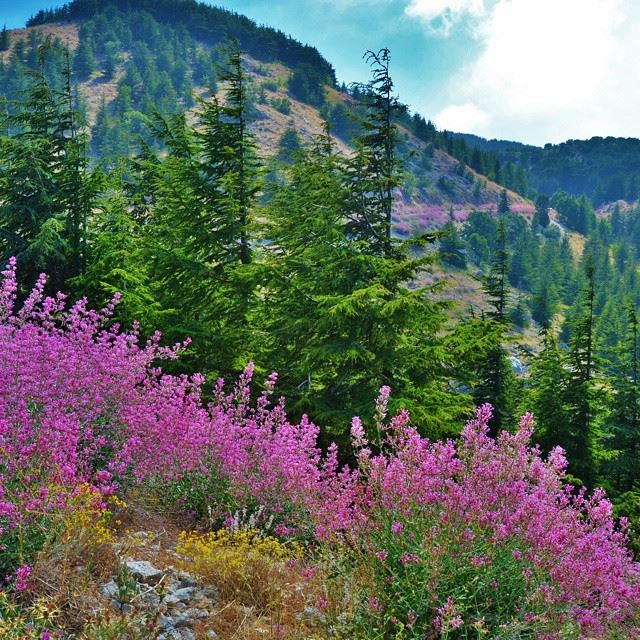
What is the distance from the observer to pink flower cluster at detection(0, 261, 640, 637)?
11.0 feet

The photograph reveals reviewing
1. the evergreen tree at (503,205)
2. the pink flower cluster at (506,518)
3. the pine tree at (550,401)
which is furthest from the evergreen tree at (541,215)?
the pink flower cluster at (506,518)

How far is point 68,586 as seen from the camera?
324 centimetres

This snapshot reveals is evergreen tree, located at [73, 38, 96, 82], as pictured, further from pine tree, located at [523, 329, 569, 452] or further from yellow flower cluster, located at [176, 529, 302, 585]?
yellow flower cluster, located at [176, 529, 302, 585]

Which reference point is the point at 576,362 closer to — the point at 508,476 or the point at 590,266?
the point at 590,266

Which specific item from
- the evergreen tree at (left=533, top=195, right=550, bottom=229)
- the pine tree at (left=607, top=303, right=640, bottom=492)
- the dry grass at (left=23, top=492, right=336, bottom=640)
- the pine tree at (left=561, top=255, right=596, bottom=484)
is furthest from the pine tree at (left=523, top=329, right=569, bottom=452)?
the evergreen tree at (left=533, top=195, right=550, bottom=229)

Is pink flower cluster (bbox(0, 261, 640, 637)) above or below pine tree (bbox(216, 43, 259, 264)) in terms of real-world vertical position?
below

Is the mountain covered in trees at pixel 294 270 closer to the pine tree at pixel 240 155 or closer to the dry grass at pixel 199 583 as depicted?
the pine tree at pixel 240 155

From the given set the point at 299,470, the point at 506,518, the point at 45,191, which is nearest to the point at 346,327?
the point at 299,470

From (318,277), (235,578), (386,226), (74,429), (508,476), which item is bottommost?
(235,578)

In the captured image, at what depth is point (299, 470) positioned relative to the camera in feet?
16.3

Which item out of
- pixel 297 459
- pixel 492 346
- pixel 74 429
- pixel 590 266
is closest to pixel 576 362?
pixel 590 266

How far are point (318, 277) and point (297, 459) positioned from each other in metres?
8.03

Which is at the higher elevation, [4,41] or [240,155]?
[4,41]

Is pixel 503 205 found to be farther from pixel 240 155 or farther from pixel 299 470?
pixel 299 470
